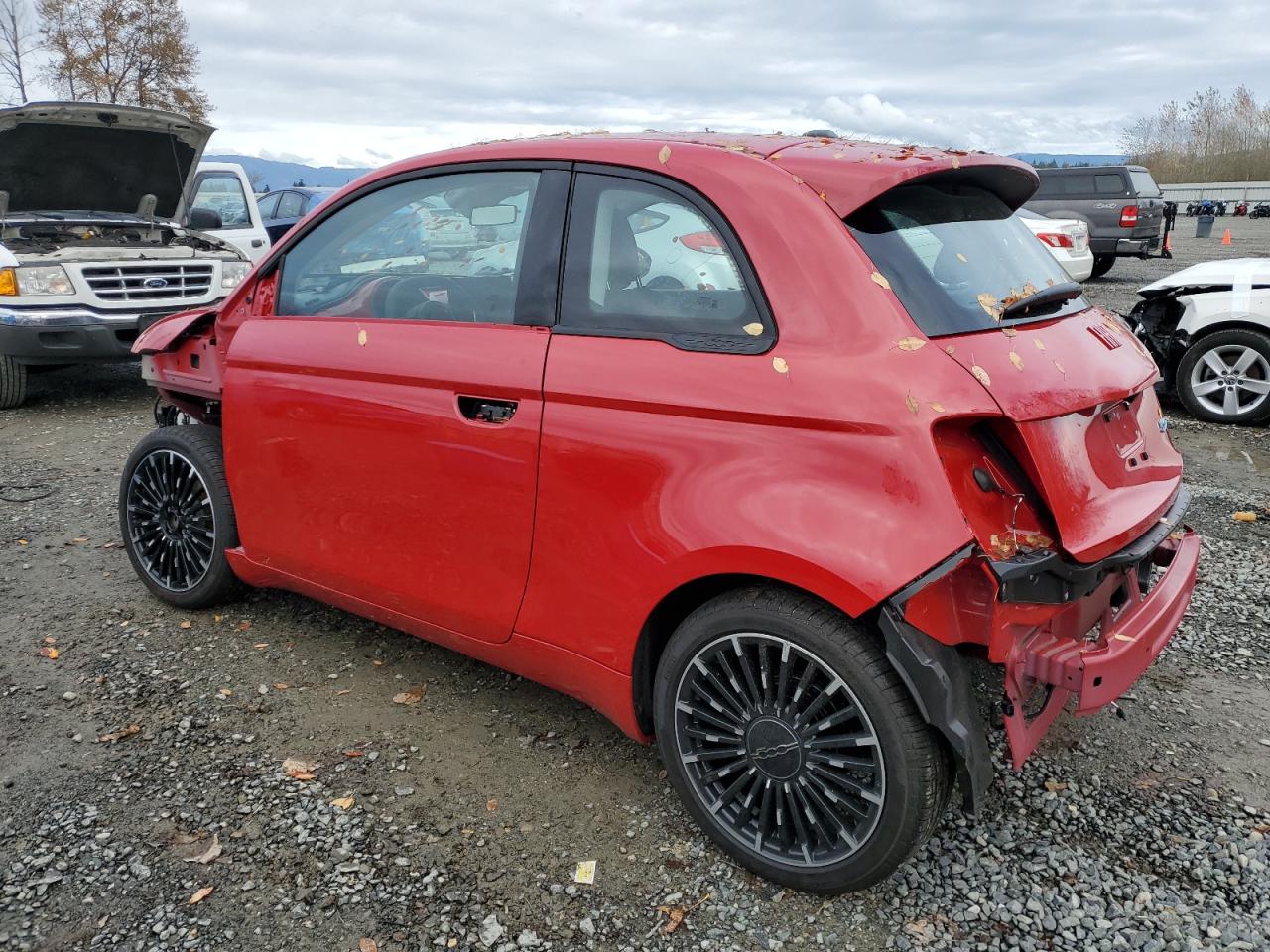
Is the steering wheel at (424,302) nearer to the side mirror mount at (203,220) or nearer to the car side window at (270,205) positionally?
the side mirror mount at (203,220)

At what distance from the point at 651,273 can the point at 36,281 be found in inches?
258

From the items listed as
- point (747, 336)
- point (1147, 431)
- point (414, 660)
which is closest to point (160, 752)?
point (414, 660)

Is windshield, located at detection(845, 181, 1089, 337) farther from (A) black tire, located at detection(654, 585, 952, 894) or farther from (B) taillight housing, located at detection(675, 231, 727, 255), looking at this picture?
(A) black tire, located at detection(654, 585, 952, 894)

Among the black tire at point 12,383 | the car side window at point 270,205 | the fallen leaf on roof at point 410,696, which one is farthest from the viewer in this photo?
the car side window at point 270,205

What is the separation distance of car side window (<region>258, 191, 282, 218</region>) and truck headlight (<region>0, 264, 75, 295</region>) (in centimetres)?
802

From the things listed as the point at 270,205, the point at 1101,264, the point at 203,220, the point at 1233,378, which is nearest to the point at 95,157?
the point at 203,220

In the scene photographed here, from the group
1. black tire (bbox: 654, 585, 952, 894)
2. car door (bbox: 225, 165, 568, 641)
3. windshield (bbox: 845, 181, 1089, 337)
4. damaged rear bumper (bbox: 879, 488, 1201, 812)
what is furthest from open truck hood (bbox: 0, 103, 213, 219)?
damaged rear bumper (bbox: 879, 488, 1201, 812)

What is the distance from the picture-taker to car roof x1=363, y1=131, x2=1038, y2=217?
2348 mm

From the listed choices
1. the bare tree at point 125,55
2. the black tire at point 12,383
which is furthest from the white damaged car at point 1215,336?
the bare tree at point 125,55

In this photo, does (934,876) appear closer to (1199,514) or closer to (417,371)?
(417,371)

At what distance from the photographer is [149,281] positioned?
25.1ft

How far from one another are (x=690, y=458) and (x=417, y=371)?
972 mm

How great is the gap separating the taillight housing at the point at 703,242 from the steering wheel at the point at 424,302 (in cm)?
69

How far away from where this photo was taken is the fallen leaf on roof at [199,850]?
2.55 m
